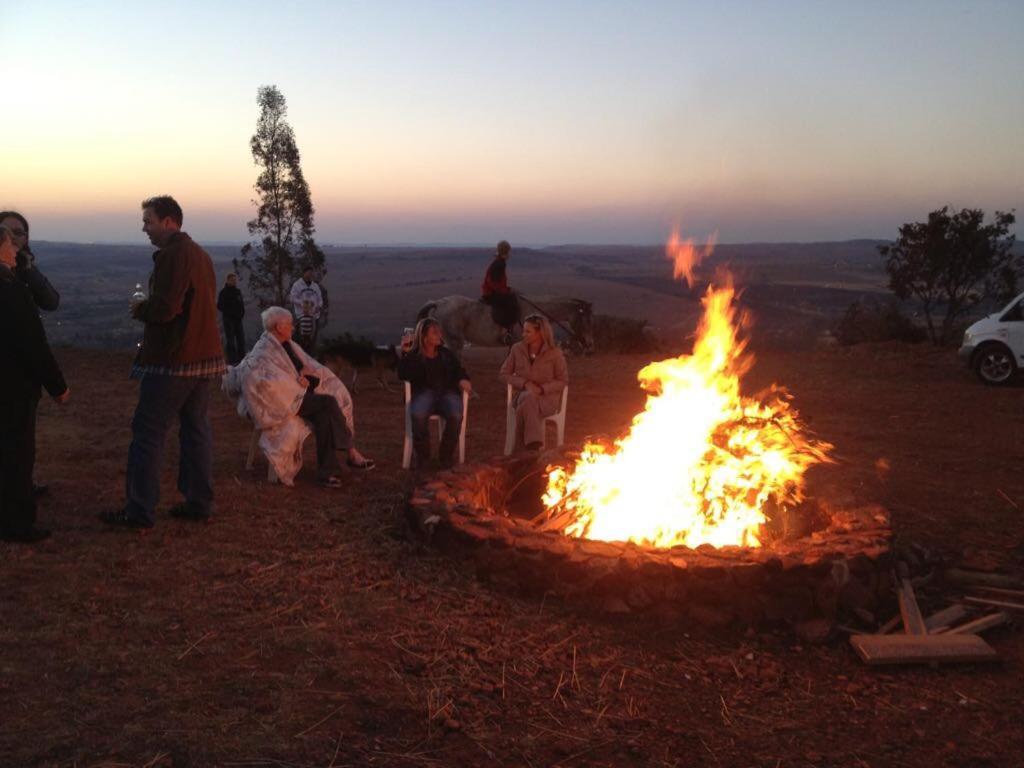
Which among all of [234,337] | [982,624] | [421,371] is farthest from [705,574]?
[234,337]

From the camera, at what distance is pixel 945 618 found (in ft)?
14.9

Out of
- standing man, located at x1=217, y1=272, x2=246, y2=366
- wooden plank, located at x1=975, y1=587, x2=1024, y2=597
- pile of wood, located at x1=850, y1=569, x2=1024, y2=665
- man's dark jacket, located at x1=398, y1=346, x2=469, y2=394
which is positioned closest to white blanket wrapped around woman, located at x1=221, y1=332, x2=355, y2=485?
man's dark jacket, located at x1=398, y1=346, x2=469, y2=394

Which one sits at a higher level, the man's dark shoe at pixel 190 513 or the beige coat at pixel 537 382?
the beige coat at pixel 537 382

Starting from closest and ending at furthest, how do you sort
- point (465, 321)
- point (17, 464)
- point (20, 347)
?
1. point (20, 347)
2. point (17, 464)
3. point (465, 321)

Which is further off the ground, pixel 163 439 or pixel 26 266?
pixel 26 266

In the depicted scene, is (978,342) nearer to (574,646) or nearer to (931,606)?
(931,606)

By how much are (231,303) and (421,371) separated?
843 centimetres

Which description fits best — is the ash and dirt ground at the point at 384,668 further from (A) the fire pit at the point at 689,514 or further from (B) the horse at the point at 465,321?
(B) the horse at the point at 465,321

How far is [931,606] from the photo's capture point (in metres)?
4.81

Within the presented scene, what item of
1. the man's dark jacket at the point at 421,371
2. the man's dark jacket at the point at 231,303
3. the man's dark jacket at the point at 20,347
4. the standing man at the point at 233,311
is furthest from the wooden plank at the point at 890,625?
the man's dark jacket at the point at 231,303

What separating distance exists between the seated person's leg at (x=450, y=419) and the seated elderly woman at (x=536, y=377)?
0.48 meters

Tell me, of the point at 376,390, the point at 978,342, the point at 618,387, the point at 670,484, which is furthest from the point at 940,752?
the point at 978,342

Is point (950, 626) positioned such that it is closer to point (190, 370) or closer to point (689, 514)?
point (689, 514)

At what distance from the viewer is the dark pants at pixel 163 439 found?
533 cm
